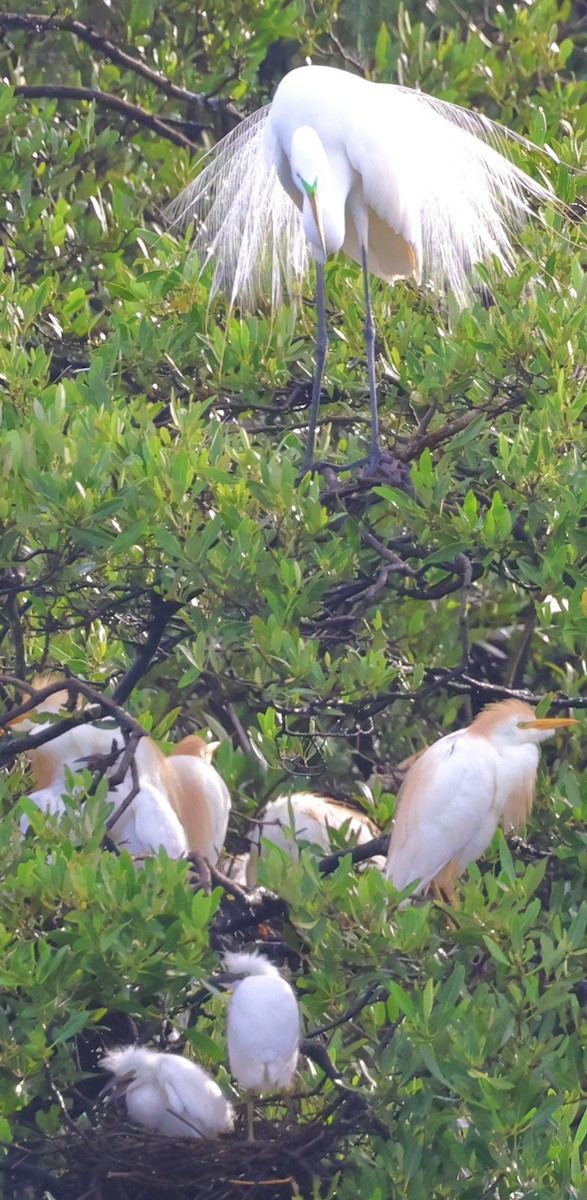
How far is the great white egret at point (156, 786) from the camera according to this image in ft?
9.27

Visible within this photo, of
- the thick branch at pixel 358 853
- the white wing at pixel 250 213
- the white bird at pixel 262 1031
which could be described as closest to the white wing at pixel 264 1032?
the white bird at pixel 262 1031

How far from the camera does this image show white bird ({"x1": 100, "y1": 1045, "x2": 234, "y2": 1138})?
2586mm

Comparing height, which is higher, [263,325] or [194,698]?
[263,325]

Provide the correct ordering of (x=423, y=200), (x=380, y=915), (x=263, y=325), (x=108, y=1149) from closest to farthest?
1. (x=380, y=915)
2. (x=108, y=1149)
3. (x=263, y=325)
4. (x=423, y=200)

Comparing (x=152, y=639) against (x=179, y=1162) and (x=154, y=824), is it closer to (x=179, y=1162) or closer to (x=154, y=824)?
(x=154, y=824)

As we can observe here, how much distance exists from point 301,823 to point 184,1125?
83 cm

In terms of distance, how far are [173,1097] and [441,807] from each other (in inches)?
29.9

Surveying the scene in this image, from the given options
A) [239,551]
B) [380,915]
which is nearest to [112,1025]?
[380,915]

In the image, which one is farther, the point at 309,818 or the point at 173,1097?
the point at 309,818

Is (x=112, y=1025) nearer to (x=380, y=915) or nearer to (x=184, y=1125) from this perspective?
(x=184, y=1125)

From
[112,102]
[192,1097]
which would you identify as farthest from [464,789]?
[112,102]

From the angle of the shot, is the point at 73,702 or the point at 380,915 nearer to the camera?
the point at 380,915

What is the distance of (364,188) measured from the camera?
11.0ft

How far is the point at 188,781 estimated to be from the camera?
3.18 metres
